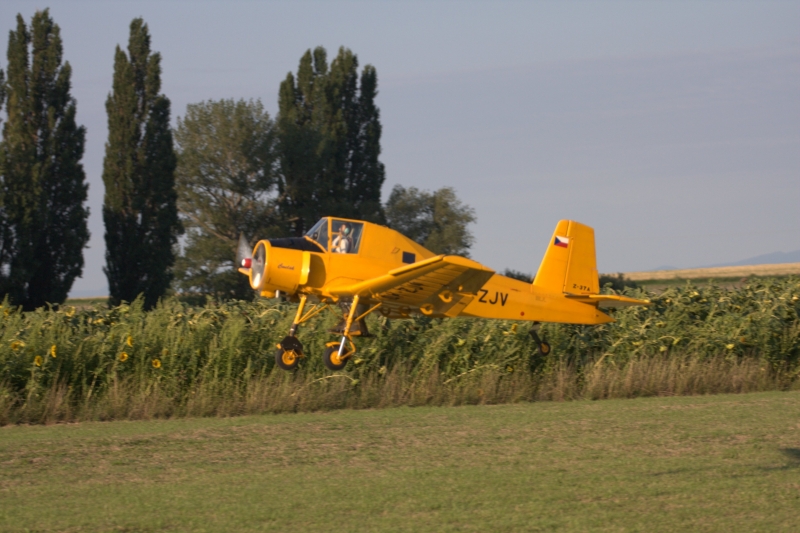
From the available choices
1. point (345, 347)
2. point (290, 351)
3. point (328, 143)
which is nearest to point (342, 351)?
point (345, 347)

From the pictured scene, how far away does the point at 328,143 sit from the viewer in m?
51.3

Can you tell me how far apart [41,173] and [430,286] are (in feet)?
101

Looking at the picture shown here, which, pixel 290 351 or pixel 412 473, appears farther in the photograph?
pixel 290 351

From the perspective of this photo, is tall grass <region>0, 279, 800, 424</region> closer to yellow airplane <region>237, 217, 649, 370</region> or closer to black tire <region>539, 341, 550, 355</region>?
black tire <region>539, 341, 550, 355</region>

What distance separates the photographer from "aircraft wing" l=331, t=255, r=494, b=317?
10355 millimetres

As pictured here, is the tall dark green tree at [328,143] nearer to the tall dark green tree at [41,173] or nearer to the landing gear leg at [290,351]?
the tall dark green tree at [41,173]

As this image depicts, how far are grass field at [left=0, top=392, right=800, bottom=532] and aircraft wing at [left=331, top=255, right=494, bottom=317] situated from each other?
1.60 m

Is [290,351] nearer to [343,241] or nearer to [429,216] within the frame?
[343,241]

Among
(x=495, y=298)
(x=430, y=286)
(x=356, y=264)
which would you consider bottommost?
(x=495, y=298)

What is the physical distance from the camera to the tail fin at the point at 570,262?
13.4 meters

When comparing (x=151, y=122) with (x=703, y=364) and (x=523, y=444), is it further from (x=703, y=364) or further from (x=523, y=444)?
(x=523, y=444)

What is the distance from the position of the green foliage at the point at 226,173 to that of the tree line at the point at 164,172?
0.08m

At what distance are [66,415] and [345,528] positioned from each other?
21.8ft

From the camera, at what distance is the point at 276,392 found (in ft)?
39.7
